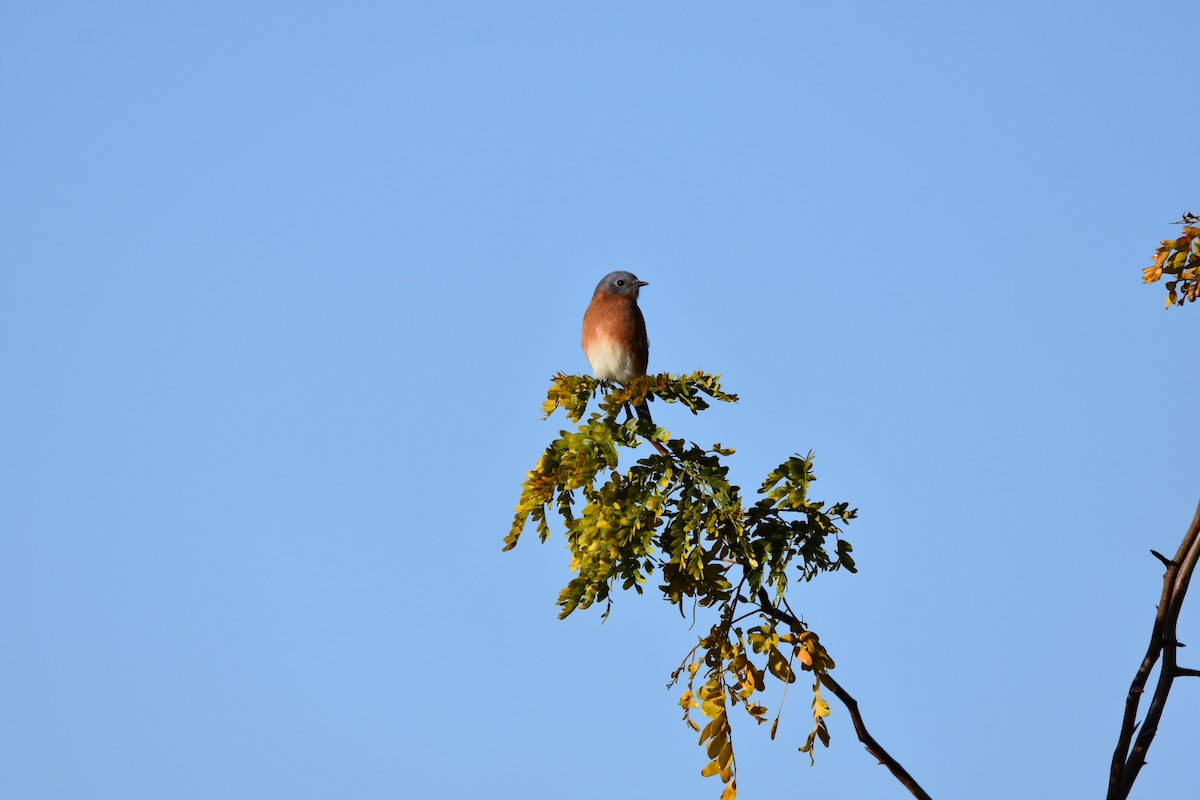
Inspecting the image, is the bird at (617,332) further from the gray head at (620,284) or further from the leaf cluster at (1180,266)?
the leaf cluster at (1180,266)

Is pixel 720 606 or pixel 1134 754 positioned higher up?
pixel 720 606

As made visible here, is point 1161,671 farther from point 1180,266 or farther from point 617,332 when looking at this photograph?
point 617,332

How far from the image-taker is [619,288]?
29.4 feet

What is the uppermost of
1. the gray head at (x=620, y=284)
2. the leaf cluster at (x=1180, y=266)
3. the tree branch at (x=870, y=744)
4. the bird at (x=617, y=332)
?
the gray head at (x=620, y=284)

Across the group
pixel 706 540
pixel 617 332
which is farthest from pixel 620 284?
pixel 706 540

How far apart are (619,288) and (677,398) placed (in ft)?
9.13

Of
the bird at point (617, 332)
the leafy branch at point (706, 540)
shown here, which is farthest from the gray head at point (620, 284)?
the leafy branch at point (706, 540)

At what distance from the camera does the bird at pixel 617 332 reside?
8672 mm

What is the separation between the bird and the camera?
8.67 m

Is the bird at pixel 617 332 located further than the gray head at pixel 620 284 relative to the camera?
No

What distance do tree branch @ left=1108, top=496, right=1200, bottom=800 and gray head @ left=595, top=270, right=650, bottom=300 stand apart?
458 cm

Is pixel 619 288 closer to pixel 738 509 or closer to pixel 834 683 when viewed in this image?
pixel 738 509

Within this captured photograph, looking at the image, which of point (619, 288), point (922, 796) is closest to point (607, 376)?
point (619, 288)

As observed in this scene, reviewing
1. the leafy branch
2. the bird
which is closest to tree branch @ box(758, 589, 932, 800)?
the leafy branch
